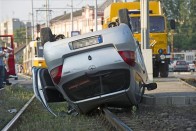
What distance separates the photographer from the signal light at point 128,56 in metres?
9.93

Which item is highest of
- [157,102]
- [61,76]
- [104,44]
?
[104,44]

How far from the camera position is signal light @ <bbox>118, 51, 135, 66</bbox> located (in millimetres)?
9929

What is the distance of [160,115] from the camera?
443 inches

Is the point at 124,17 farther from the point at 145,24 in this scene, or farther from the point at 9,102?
the point at 145,24

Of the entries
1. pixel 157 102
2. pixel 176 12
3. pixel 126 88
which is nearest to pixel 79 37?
pixel 126 88

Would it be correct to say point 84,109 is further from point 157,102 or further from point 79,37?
point 157,102

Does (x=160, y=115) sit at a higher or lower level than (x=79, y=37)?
lower

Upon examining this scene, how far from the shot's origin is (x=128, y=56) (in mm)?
9984

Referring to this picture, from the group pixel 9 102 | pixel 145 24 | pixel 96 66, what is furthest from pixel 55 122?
pixel 145 24

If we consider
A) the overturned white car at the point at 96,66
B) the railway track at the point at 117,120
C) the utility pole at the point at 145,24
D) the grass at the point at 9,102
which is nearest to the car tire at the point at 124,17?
the overturned white car at the point at 96,66

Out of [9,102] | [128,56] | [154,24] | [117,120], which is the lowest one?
[9,102]

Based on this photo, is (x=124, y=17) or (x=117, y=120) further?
(x=124, y=17)

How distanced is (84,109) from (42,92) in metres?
0.95

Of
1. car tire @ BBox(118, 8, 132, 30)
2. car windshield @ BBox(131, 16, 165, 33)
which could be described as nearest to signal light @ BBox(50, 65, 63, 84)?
car tire @ BBox(118, 8, 132, 30)
